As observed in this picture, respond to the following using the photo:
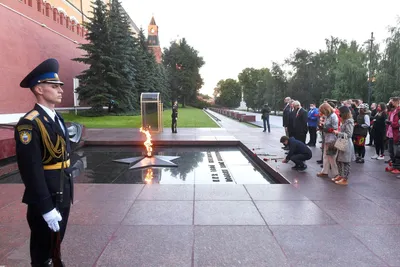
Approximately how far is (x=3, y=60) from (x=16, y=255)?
19.8 m

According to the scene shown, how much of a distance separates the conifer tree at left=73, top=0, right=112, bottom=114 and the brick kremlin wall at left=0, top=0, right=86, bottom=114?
2.70 meters

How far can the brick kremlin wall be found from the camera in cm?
1884

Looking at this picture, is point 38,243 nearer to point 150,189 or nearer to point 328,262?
point 328,262

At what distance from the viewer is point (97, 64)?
25.5 meters

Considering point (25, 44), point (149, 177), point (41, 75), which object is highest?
point (25, 44)

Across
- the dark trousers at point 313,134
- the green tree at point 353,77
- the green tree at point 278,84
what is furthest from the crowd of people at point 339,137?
the green tree at point 278,84

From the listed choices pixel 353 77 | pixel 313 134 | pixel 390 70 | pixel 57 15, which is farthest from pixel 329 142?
pixel 353 77

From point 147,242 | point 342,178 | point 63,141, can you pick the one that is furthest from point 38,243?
point 342,178

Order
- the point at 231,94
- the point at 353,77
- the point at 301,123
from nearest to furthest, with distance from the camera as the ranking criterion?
1. the point at 301,123
2. the point at 353,77
3. the point at 231,94

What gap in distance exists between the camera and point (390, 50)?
28.0m

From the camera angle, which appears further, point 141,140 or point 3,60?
point 3,60

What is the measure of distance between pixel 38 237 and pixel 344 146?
17.2 feet

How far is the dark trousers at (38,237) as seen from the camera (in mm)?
2248

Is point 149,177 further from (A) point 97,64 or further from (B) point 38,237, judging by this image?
(A) point 97,64
